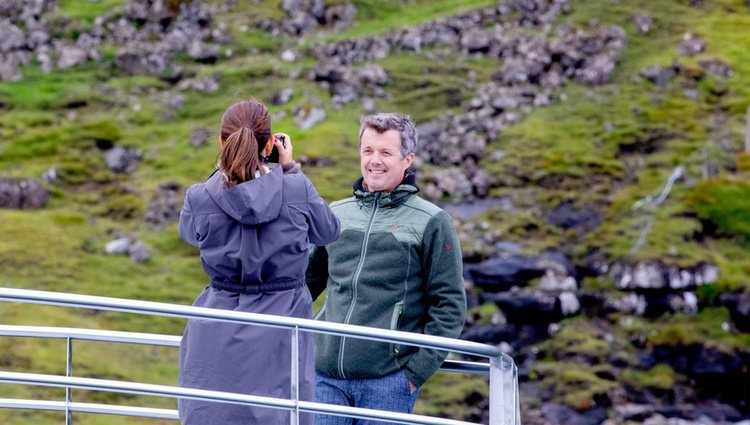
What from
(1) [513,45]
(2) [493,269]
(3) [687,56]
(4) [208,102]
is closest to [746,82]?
(3) [687,56]

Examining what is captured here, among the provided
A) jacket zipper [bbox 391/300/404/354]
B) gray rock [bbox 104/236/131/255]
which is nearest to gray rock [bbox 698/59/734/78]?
gray rock [bbox 104/236/131/255]

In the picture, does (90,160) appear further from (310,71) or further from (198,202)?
(198,202)

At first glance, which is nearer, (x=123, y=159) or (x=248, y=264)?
(x=248, y=264)

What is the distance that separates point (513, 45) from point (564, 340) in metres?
11.9

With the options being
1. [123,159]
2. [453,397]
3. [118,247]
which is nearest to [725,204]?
[453,397]

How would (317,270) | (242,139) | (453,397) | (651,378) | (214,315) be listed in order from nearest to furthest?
(214,315)
(242,139)
(317,270)
(453,397)
(651,378)

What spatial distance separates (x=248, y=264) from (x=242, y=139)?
2.23 ft

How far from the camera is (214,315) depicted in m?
5.63

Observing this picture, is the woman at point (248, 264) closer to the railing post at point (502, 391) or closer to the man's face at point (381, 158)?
the man's face at point (381, 158)

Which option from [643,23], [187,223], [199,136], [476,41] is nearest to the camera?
[187,223]

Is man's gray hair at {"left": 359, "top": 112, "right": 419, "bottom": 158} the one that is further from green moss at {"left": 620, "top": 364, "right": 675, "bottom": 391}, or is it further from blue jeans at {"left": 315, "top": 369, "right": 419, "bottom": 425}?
green moss at {"left": 620, "top": 364, "right": 675, "bottom": 391}

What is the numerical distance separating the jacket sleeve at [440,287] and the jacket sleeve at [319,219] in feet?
2.36

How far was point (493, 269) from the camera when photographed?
23000 mm

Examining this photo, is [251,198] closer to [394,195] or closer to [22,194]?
[394,195]
